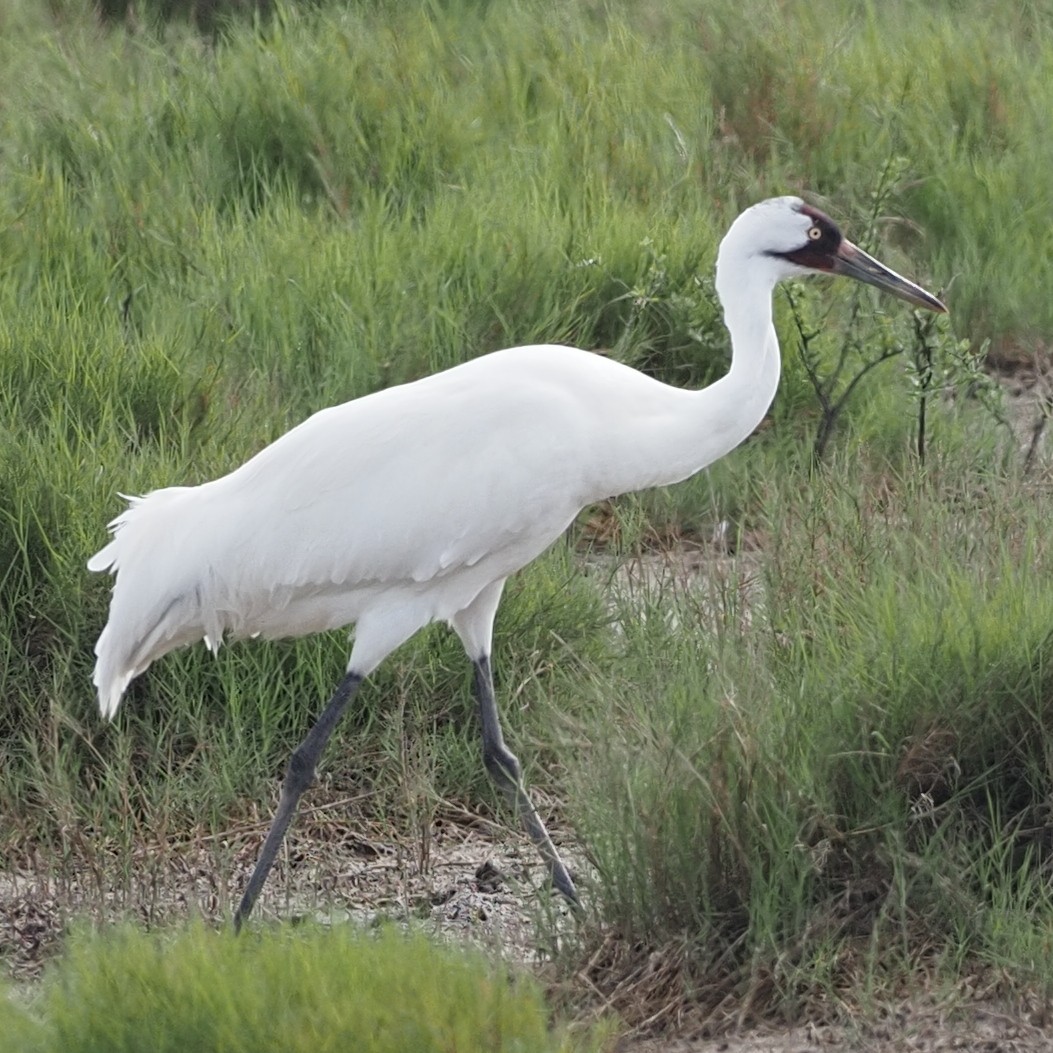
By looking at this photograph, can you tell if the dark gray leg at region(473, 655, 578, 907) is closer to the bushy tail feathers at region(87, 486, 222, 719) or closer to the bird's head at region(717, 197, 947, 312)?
the bushy tail feathers at region(87, 486, 222, 719)

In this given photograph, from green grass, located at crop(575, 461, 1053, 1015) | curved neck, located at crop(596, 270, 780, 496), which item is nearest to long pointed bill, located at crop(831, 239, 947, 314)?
curved neck, located at crop(596, 270, 780, 496)

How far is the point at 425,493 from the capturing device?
417 centimetres

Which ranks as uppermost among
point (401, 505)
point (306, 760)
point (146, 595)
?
point (401, 505)

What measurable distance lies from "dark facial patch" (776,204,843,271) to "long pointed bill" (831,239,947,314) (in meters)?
0.03

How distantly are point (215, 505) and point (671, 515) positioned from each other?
1.71m

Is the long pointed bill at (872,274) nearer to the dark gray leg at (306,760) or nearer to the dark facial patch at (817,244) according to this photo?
the dark facial patch at (817,244)

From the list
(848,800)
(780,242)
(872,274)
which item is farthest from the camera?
(872,274)

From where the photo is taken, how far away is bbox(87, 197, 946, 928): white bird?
4.12 metres

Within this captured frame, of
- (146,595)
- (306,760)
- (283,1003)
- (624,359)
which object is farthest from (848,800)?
(624,359)

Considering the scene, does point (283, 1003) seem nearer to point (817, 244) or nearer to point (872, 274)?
point (817, 244)

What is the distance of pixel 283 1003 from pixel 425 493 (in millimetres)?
1506

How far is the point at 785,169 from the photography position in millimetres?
7203

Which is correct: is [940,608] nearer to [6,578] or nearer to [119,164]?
[6,578]

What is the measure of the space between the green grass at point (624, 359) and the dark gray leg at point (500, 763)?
14cm
